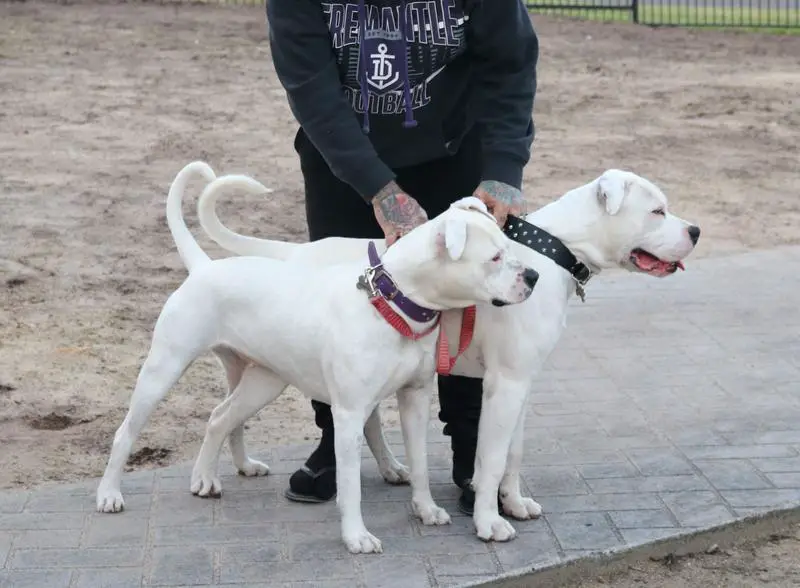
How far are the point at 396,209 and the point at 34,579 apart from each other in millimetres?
1641

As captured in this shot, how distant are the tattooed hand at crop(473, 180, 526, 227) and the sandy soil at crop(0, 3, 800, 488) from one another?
162cm

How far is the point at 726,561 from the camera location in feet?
15.3

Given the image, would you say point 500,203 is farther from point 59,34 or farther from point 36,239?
point 59,34

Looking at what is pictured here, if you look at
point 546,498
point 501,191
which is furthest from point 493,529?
point 501,191

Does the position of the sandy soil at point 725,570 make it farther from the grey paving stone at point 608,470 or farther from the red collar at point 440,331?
the red collar at point 440,331

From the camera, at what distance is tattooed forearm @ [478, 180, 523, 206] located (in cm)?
457

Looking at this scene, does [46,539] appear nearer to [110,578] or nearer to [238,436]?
[110,578]

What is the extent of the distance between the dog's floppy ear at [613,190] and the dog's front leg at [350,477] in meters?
1.04

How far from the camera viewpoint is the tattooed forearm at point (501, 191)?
4.57 metres

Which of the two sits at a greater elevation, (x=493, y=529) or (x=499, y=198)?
(x=499, y=198)

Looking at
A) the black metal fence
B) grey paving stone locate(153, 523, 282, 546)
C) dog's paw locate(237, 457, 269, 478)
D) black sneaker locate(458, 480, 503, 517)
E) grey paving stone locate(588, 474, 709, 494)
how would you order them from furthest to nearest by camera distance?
1. the black metal fence
2. dog's paw locate(237, 457, 269, 478)
3. grey paving stone locate(588, 474, 709, 494)
4. black sneaker locate(458, 480, 503, 517)
5. grey paving stone locate(153, 523, 282, 546)

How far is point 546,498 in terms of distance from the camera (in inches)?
197

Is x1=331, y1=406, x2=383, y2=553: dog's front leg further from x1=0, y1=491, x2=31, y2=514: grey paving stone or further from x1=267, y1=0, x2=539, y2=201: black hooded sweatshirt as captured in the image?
x1=0, y1=491, x2=31, y2=514: grey paving stone

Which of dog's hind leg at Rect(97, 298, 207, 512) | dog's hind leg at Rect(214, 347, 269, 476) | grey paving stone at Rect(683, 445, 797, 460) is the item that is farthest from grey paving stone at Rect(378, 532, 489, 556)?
grey paving stone at Rect(683, 445, 797, 460)
